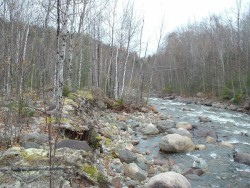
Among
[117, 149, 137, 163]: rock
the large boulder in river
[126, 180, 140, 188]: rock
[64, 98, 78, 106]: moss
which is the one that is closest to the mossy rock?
[126, 180, 140, 188]: rock

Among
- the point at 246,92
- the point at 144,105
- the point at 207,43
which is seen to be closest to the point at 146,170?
the point at 144,105

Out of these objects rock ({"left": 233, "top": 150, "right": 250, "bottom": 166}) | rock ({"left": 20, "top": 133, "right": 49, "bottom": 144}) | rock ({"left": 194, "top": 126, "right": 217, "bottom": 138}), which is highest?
rock ({"left": 20, "top": 133, "right": 49, "bottom": 144})

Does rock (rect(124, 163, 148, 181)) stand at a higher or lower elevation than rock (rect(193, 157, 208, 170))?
higher

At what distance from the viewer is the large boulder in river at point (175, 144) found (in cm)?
877

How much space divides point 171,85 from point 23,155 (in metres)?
41.1

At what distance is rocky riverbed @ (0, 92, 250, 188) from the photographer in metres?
3.66

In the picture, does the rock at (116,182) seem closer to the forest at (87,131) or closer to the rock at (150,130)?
the forest at (87,131)

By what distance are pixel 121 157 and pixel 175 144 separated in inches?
96.0

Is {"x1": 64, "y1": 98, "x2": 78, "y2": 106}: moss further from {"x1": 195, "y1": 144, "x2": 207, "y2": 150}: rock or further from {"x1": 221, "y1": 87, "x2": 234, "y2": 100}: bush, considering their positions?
{"x1": 221, "y1": 87, "x2": 234, "y2": 100}: bush

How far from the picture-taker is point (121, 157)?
23.5 ft

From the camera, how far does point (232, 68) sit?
28109 mm

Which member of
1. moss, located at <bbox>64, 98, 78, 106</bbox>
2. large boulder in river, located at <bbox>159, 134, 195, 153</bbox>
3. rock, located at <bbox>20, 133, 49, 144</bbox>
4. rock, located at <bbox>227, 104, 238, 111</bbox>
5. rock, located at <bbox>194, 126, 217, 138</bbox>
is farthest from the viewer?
rock, located at <bbox>227, 104, 238, 111</bbox>

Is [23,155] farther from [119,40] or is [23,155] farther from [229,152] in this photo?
[119,40]

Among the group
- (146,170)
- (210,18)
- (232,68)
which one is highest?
(210,18)
